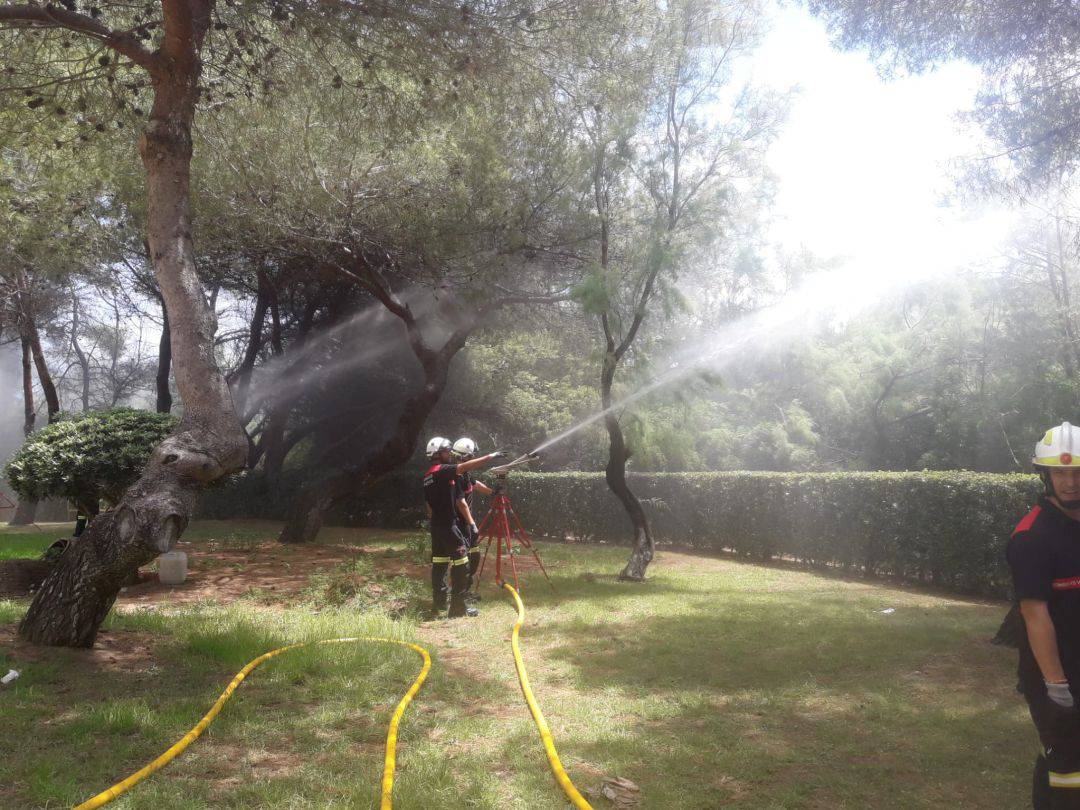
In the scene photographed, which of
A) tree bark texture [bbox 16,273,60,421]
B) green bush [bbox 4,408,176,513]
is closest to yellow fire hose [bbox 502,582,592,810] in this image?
green bush [bbox 4,408,176,513]

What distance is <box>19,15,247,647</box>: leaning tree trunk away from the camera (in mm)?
5305

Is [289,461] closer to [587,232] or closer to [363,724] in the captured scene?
[587,232]

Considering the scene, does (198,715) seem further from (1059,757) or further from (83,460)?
(83,460)

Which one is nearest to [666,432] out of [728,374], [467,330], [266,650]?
[467,330]

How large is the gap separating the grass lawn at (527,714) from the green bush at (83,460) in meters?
1.65

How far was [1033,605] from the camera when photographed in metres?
2.79

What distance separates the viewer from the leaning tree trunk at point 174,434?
530 centimetres

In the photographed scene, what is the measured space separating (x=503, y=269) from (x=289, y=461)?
1744cm

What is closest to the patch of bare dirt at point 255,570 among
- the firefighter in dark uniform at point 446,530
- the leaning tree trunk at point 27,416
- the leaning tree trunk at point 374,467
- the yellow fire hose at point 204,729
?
the leaning tree trunk at point 374,467

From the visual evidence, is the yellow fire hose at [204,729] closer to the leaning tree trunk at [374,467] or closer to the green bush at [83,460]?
the green bush at [83,460]

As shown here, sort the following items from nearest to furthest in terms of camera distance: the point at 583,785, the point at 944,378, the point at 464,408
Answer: the point at 583,785
the point at 464,408
the point at 944,378

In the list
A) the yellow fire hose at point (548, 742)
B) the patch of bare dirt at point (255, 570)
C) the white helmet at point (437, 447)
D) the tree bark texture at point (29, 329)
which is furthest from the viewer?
the tree bark texture at point (29, 329)

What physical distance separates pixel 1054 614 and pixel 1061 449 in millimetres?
641

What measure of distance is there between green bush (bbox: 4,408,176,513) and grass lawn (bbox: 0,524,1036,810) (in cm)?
165
